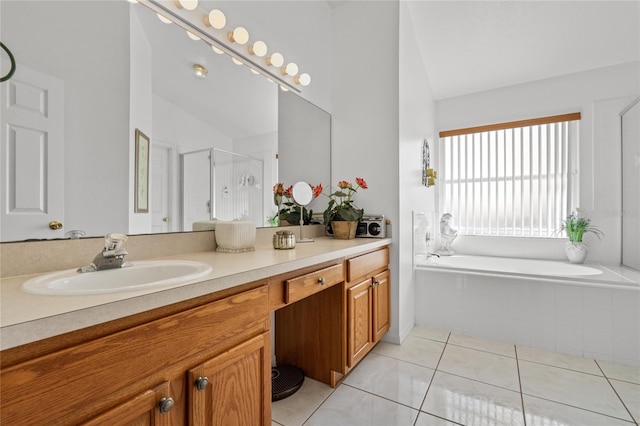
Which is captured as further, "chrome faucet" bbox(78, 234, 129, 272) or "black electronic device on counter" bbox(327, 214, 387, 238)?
"black electronic device on counter" bbox(327, 214, 387, 238)

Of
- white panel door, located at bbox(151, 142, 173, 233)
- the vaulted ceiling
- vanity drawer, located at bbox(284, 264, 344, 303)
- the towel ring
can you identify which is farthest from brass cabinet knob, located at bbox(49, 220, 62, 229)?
the vaulted ceiling

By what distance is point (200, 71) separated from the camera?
1434mm

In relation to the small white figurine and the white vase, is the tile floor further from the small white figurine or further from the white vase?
the small white figurine

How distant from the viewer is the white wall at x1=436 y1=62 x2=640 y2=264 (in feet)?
8.92

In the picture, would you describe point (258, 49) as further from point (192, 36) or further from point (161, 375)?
point (161, 375)

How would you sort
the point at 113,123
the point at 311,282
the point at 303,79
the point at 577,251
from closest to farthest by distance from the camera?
1. the point at 113,123
2. the point at 311,282
3. the point at 303,79
4. the point at 577,251

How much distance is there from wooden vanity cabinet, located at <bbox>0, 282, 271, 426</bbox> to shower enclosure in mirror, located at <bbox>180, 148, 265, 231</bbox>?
580mm

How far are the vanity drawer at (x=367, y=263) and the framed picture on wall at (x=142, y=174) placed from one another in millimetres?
1053

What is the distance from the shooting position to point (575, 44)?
8.28ft

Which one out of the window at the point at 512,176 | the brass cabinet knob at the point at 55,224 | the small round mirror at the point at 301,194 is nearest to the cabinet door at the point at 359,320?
the small round mirror at the point at 301,194

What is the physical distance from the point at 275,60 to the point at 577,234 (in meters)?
3.18

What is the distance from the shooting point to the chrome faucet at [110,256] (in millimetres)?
894

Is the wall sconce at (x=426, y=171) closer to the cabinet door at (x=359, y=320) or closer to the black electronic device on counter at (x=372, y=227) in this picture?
the black electronic device on counter at (x=372, y=227)

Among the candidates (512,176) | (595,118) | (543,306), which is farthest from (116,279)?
(595,118)
